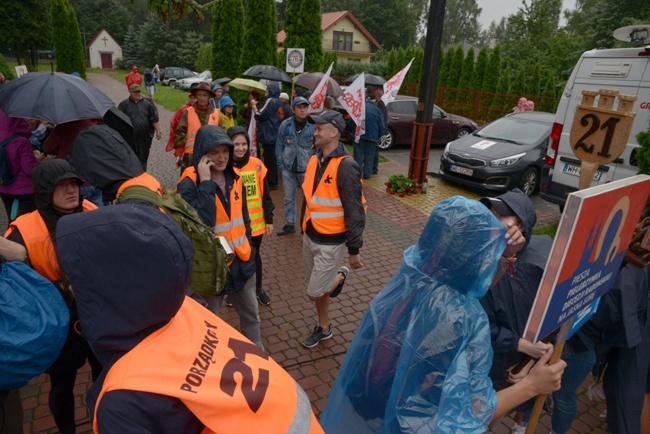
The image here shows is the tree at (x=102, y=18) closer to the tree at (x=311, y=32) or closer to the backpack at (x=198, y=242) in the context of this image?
the tree at (x=311, y=32)

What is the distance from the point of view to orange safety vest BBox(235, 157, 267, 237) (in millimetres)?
4484

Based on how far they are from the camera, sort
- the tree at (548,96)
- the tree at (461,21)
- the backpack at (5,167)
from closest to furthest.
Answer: the backpack at (5,167) → the tree at (548,96) → the tree at (461,21)

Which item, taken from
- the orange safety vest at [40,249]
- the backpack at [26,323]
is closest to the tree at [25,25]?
the orange safety vest at [40,249]

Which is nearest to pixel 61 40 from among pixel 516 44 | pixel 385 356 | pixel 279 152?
pixel 279 152

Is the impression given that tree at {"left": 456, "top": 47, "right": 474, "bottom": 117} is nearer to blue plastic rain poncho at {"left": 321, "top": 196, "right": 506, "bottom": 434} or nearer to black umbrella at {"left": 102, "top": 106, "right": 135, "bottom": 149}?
black umbrella at {"left": 102, "top": 106, "right": 135, "bottom": 149}

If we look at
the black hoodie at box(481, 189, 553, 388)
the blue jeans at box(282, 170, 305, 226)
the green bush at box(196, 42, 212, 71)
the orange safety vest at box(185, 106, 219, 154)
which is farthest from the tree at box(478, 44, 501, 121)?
the green bush at box(196, 42, 212, 71)

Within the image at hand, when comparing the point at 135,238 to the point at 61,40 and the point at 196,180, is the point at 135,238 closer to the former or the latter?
the point at 196,180

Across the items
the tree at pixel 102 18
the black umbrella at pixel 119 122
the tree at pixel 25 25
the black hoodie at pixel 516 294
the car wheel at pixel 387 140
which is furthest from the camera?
the tree at pixel 102 18

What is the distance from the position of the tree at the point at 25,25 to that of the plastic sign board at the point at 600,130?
34.6 metres

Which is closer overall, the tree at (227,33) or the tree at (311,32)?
the tree at (311,32)

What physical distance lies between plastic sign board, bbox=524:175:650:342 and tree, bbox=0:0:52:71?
3492cm

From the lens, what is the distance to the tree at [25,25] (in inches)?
1168

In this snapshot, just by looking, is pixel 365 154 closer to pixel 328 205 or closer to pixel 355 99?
pixel 355 99

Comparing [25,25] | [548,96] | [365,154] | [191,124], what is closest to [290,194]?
[191,124]
